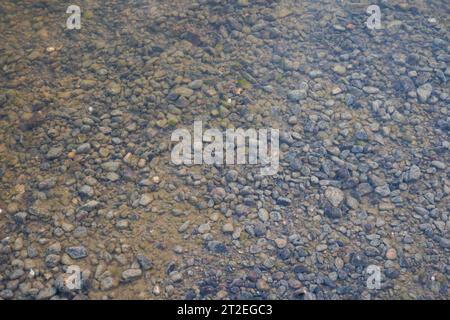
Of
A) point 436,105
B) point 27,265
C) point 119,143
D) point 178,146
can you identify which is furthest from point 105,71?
point 436,105

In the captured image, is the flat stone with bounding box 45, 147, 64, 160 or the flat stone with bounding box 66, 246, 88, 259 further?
the flat stone with bounding box 45, 147, 64, 160

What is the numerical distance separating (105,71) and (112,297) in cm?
179

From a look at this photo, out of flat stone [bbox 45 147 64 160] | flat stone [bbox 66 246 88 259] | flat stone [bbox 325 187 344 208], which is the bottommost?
flat stone [bbox 66 246 88 259]

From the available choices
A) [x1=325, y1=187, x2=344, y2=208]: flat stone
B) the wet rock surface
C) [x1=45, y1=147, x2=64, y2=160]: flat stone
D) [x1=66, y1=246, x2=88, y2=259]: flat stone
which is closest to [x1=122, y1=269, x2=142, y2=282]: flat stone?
the wet rock surface

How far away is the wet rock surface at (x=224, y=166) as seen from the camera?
2.74m

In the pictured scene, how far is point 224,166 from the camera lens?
3131mm

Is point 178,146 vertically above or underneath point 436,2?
underneath

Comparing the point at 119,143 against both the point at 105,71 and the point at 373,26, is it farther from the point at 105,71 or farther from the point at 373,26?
the point at 373,26

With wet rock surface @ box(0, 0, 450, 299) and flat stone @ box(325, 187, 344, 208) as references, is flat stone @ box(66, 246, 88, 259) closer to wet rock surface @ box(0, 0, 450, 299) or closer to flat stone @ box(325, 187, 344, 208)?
wet rock surface @ box(0, 0, 450, 299)

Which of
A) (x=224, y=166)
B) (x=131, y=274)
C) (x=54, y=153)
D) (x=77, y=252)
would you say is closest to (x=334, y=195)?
(x=224, y=166)

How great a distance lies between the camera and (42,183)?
3016 mm

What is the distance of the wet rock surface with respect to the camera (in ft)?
8.98

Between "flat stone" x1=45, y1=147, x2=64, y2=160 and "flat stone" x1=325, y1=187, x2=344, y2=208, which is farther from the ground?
"flat stone" x1=45, y1=147, x2=64, y2=160
